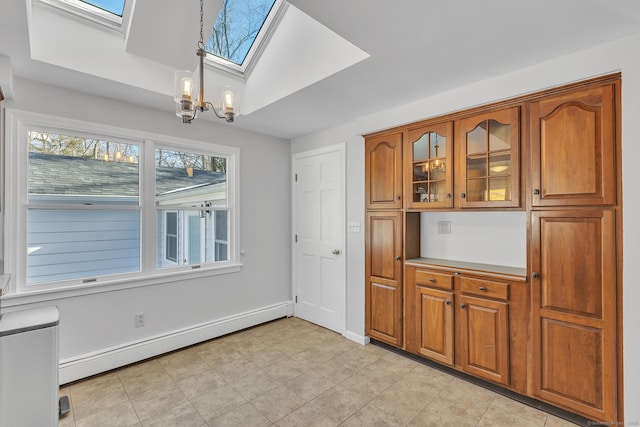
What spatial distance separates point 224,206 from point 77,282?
1.56 m

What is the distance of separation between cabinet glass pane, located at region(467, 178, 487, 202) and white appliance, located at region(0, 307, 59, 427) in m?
3.07

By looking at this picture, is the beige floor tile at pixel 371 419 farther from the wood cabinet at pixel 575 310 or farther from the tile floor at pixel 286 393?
the wood cabinet at pixel 575 310

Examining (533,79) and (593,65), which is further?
(533,79)

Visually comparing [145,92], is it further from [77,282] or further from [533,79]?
[533,79]

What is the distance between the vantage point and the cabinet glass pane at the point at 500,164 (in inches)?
92.2

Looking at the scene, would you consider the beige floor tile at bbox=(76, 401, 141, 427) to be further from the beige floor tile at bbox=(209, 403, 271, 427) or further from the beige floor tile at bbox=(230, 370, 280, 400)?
the beige floor tile at bbox=(230, 370, 280, 400)

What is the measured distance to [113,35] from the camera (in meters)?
2.40

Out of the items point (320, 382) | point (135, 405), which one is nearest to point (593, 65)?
point (320, 382)

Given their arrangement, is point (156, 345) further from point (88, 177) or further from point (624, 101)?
point (624, 101)

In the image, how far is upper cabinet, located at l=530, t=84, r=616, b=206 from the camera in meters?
1.90

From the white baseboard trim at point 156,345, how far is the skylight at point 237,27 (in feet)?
9.27

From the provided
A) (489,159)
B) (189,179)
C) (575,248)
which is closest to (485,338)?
(575,248)

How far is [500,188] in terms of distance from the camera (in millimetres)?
2375

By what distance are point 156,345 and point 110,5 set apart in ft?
9.73
